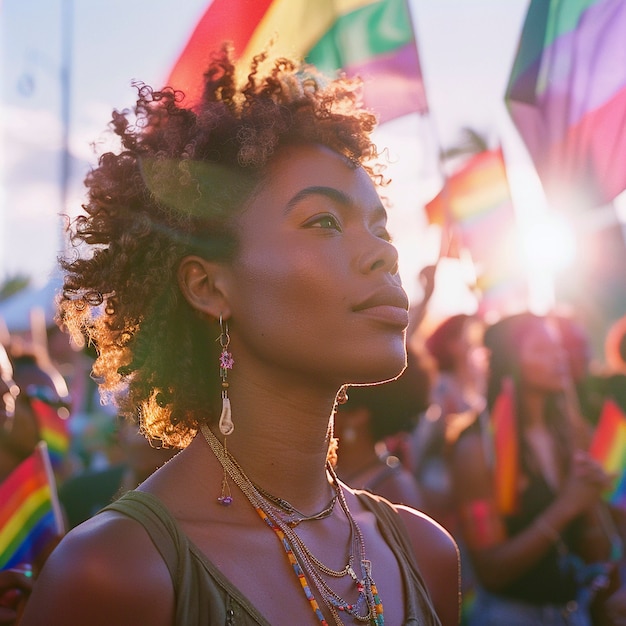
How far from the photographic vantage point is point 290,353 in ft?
7.00

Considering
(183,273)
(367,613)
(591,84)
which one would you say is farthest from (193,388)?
(591,84)

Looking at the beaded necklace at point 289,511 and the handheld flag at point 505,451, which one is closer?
the beaded necklace at point 289,511

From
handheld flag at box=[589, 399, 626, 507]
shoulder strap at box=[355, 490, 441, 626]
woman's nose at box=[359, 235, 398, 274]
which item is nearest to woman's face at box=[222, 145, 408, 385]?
woman's nose at box=[359, 235, 398, 274]

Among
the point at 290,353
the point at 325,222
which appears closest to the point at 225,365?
the point at 290,353

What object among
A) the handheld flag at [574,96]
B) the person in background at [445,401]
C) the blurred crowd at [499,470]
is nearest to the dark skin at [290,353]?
the blurred crowd at [499,470]

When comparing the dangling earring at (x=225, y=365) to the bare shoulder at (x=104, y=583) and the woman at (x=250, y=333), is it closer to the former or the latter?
the woman at (x=250, y=333)

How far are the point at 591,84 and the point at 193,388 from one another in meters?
2.36

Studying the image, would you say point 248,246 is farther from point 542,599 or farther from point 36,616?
point 542,599

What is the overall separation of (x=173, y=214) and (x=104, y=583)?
975 millimetres

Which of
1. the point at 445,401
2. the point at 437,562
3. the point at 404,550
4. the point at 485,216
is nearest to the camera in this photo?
the point at 404,550

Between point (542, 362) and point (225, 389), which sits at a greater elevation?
point (542, 362)

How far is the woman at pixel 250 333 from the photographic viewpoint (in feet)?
6.72

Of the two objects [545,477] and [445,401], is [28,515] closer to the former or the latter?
[545,477]

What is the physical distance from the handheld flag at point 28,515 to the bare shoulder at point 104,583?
1.42 m
